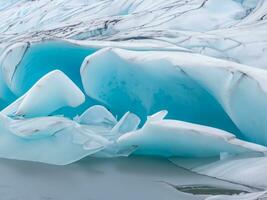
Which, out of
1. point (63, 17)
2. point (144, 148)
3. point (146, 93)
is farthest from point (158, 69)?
point (63, 17)

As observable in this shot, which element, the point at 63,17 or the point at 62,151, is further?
the point at 63,17

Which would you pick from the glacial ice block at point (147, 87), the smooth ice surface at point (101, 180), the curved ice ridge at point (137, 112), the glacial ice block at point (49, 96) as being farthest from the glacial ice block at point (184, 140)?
the glacial ice block at point (49, 96)

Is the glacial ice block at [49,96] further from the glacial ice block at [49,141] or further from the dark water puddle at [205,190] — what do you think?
the dark water puddle at [205,190]

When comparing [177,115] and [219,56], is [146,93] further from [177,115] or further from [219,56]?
[219,56]

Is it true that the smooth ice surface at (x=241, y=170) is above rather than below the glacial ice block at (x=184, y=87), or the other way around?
below

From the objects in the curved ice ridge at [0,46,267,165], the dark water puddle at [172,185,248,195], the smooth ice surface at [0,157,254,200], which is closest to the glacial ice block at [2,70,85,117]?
the curved ice ridge at [0,46,267,165]

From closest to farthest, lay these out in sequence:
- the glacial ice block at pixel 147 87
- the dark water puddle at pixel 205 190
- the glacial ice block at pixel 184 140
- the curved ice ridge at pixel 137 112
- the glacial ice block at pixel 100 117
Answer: the dark water puddle at pixel 205 190 < the glacial ice block at pixel 184 140 < the curved ice ridge at pixel 137 112 < the glacial ice block at pixel 147 87 < the glacial ice block at pixel 100 117

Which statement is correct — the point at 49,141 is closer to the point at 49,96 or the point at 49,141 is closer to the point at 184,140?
the point at 49,96
